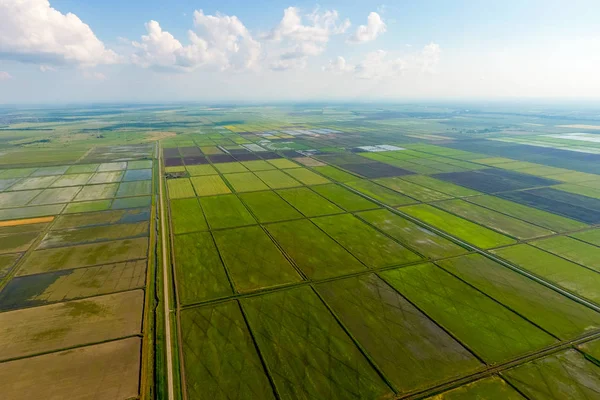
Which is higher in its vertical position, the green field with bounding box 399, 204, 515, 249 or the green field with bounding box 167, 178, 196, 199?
the green field with bounding box 167, 178, 196, 199

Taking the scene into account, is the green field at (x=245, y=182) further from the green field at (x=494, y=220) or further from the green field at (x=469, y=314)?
the green field at (x=469, y=314)

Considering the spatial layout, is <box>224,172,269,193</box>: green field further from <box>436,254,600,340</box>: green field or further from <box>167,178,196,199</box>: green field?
<box>436,254,600,340</box>: green field

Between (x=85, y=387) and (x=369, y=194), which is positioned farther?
(x=369, y=194)

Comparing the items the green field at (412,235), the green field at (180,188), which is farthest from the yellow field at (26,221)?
the green field at (412,235)

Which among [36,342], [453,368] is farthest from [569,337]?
[36,342]

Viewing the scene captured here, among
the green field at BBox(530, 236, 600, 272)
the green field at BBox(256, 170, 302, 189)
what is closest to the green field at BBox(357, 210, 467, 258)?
the green field at BBox(530, 236, 600, 272)

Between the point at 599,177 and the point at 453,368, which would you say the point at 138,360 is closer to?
the point at 453,368

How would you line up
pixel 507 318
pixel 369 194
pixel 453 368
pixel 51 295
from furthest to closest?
pixel 369 194
pixel 51 295
pixel 507 318
pixel 453 368
